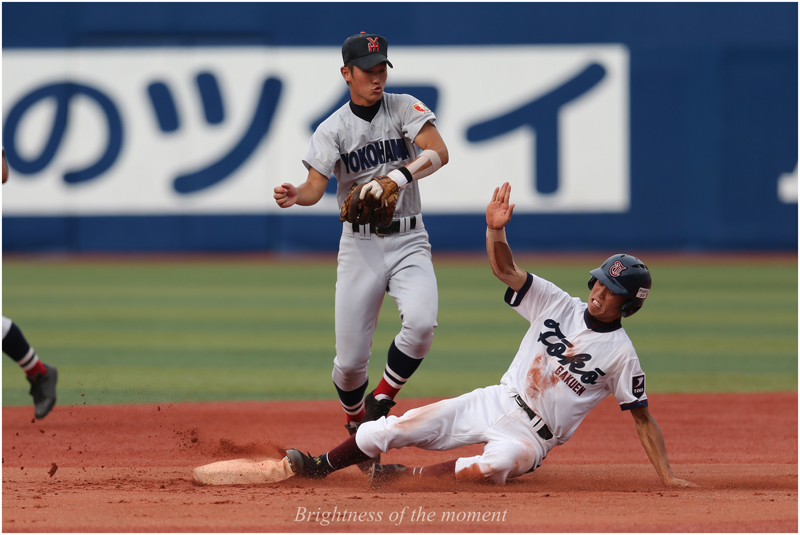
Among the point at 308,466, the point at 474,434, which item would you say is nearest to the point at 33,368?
the point at 308,466

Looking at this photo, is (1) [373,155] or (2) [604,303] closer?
(2) [604,303]

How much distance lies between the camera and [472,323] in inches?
420

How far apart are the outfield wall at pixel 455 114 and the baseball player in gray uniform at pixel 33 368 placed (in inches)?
453

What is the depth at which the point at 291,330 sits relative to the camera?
33.2ft

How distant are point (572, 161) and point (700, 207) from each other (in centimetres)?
271

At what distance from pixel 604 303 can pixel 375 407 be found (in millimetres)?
1307

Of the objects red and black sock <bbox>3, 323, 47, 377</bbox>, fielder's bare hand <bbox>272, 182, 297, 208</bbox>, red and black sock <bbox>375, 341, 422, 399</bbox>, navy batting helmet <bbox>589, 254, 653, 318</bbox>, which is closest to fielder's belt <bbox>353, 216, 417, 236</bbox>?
fielder's bare hand <bbox>272, 182, 297, 208</bbox>

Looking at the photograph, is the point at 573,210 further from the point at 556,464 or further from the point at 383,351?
the point at 556,464

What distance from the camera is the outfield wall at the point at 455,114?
1706 centimetres

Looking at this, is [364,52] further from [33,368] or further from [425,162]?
[33,368]

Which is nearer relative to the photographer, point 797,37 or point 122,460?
point 122,460

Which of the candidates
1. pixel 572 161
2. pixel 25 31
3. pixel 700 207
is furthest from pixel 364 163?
pixel 25 31

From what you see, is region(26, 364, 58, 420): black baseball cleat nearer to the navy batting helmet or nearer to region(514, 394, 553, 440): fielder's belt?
region(514, 394, 553, 440): fielder's belt

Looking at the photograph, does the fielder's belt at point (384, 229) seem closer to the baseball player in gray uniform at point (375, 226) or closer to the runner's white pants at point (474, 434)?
the baseball player in gray uniform at point (375, 226)
